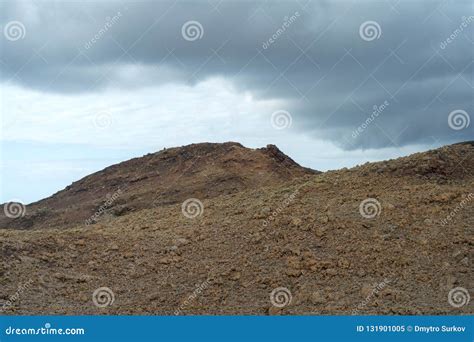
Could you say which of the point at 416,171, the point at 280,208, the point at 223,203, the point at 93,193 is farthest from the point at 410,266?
the point at 93,193

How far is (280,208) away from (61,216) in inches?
463

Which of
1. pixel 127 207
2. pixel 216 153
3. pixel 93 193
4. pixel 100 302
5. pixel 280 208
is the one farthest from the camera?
pixel 93 193

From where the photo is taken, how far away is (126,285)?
994 cm

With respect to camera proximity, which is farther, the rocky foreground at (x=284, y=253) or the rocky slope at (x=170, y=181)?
the rocky slope at (x=170, y=181)

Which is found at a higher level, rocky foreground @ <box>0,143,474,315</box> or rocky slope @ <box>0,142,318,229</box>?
rocky slope @ <box>0,142,318,229</box>

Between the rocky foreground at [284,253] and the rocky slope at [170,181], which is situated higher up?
the rocky slope at [170,181]

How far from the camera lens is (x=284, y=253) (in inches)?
401

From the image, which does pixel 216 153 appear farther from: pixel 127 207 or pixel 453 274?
pixel 453 274

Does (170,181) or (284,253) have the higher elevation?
(170,181)

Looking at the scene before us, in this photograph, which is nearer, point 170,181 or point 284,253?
point 284,253

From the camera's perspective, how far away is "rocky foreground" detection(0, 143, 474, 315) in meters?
9.07

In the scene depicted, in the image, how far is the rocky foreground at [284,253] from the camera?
9.07 metres

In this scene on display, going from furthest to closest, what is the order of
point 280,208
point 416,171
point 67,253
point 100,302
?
1. point 416,171
2. point 280,208
3. point 67,253
4. point 100,302

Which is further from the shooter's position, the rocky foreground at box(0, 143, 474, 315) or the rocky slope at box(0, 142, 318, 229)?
the rocky slope at box(0, 142, 318, 229)
